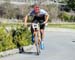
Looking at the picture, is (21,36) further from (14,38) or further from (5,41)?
(5,41)

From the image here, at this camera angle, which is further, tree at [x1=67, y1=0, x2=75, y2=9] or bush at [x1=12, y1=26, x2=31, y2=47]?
tree at [x1=67, y1=0, x2=75, y2=9]

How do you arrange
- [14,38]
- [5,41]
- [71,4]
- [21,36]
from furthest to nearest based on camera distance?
[71,4] < [21,36] < [14,38] < [5,41]

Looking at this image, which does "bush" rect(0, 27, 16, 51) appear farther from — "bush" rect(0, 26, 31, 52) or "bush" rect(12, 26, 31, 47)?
"bush" rect(12, 26, 31, 47)

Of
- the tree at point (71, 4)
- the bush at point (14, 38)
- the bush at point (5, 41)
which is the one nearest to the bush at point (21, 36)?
the bush at point (14, 38)

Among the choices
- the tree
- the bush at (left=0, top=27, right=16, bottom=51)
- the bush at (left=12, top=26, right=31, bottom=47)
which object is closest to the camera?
the bush at (left=0, top=27, right=16, bottom=51)

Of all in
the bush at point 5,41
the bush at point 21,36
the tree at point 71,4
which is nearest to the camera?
the bush at point 5,41

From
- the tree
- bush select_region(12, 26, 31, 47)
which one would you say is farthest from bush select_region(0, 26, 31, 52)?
the tree

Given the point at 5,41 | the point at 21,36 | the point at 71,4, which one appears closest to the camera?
the point at 5,41

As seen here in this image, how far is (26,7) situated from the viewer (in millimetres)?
40156

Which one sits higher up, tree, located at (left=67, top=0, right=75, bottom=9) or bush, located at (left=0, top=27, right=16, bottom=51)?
bush, located at (left=0, top=27, right=16, bottom=51)

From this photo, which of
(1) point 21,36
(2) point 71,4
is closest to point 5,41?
(1) point 21,36

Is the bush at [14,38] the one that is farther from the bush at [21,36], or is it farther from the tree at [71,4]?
the tree at [71,4]

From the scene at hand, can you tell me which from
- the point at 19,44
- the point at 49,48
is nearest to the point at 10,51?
the point at 19,44

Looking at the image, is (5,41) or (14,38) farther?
(14,38)
